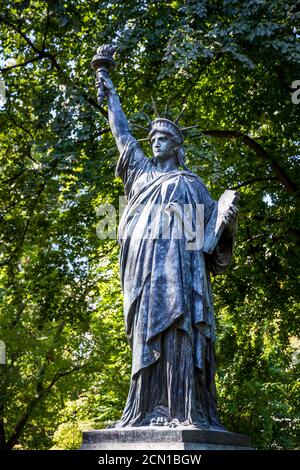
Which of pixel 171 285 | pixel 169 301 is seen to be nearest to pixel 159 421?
pixel 169 301

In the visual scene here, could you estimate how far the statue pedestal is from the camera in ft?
17.8

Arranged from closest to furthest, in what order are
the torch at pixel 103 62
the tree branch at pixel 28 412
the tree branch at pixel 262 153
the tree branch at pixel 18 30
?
the torch at pixel 103 62, the tree branch at pixel 262 153, the tree branch at pixel 18 30, the tree branch at pixel 28 412

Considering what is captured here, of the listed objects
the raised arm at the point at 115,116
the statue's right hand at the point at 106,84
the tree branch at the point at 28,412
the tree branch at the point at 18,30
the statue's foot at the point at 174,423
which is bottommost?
the statue's foot at the point at 174,423

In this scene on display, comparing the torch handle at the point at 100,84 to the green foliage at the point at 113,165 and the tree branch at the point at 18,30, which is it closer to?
the green foliage at the point at 113,165

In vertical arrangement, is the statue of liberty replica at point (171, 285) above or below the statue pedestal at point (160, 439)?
above

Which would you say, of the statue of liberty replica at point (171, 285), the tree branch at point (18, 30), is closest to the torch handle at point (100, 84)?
the statue of liberty replica at point (171, 285)

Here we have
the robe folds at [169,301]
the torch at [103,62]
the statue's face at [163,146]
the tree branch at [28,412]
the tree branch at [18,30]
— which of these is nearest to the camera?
the robe folds at [169,301]

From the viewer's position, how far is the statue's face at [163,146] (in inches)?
283

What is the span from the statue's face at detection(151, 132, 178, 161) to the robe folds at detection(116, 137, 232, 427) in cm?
34

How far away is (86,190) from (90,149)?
883 mm

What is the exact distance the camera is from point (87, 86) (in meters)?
13.9

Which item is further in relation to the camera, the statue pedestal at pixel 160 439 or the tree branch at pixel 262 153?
the tree branch at pixel 262 153

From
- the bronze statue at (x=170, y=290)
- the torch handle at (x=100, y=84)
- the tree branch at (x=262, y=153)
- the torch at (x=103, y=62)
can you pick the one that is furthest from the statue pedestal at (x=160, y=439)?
the tree branch at (x=262, y=153)

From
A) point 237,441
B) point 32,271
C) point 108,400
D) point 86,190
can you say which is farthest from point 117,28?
point 108,400
